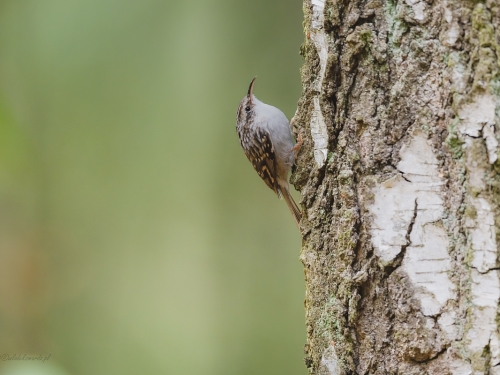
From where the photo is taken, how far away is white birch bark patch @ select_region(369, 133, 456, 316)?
1003mm

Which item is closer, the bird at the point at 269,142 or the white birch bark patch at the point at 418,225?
the white birch bark patch at the point at 418,225

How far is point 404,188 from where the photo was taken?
1.07m

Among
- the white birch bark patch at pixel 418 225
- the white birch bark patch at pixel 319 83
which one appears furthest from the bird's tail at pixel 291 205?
the white birch bark patch at pixel 418 225

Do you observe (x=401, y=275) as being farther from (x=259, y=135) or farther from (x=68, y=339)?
(x=68, y=339)

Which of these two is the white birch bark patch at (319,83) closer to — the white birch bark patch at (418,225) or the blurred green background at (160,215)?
the white birch bark patch at (418,225)

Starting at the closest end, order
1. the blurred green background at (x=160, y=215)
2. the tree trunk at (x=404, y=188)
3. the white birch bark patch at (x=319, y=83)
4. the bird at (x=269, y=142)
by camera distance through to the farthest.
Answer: the tree trunk at (x=404, y=188), the white birch bark patch at (x=319, y=83), the bird at (x=269, y=142), the blurred green background at (x=160, y=215)

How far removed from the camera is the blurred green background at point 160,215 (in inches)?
129

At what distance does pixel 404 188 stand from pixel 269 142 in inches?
52.7

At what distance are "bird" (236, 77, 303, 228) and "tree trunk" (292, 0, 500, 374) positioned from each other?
887 millimetres

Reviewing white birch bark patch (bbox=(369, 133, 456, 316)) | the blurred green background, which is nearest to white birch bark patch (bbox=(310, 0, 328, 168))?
white birch bark patch (bbox=(369, 133, 456, 316))

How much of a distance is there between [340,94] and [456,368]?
2.30 ft

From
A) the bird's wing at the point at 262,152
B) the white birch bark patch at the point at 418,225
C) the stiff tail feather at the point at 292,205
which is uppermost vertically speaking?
the bird's wing at the point at 262,152

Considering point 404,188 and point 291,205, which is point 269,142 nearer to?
point 291,205

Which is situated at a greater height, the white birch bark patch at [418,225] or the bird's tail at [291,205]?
the bird's tail at [291,205]
